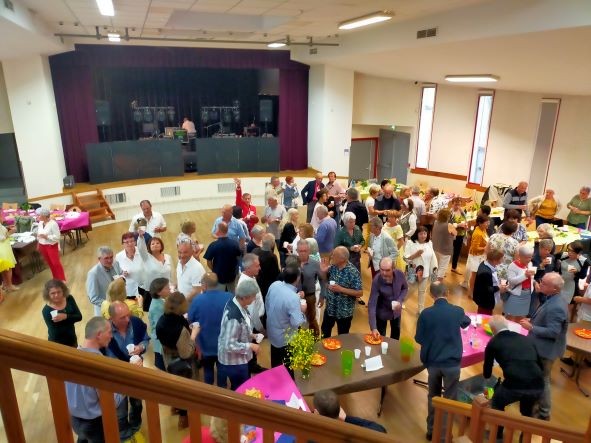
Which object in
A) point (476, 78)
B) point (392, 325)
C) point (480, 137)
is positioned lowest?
point (392, 325)

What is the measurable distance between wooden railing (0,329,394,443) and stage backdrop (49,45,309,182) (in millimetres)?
11941

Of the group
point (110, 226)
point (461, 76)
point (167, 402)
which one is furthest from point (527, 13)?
point (110, 226)

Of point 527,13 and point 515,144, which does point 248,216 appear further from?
point 515,144

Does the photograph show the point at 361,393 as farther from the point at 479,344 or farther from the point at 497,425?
the point at 497,425

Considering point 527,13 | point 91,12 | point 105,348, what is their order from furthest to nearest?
point 91,12 → point 527,13 → point 105,348

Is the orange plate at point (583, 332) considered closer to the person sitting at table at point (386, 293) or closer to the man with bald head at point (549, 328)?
the man with bald head at point (549, 328)

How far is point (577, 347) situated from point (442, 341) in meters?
1.76

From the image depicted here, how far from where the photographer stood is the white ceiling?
5.83 meters

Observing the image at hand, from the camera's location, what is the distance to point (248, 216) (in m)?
7.64

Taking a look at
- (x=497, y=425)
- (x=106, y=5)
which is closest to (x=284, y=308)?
(x=497, y=425)

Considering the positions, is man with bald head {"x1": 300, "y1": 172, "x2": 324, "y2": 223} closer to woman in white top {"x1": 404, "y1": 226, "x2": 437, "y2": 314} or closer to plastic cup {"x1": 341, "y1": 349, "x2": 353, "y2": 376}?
woman in white top {"x1": 404, "y1": 226, "x2": 437, "y2": 314}

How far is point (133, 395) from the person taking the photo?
1.23 m

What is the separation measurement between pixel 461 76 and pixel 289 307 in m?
8.41

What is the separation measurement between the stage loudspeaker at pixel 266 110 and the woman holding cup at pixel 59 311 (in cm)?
1094
